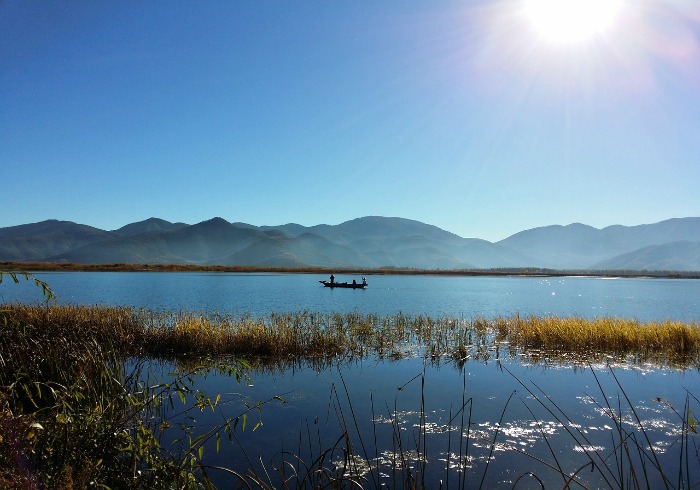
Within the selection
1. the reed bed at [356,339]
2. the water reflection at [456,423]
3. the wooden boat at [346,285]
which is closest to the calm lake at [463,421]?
the water reflection at [456,423]

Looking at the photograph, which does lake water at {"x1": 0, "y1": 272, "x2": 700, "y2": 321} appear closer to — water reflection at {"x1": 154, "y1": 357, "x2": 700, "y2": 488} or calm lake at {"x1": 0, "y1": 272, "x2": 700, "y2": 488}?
calm lake at {"x1": 0, "y1": 272, "x2": 700, "y2": 488}

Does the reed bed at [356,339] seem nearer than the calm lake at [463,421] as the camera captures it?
No

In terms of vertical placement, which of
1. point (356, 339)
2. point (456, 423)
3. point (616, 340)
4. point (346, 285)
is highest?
point (346, 285)

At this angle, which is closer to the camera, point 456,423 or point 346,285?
point 456,423

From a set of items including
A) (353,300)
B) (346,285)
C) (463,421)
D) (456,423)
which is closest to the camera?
(463,421)

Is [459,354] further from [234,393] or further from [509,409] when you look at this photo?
[234,393]

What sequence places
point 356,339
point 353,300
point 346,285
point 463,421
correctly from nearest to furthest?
1. point 463,421
2. point 356,339
3. point 353,300
4. point 346,285

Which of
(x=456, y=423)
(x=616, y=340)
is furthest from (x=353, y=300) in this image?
(x=456, y=423)

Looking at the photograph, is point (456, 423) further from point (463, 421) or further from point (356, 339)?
point (356, 339)

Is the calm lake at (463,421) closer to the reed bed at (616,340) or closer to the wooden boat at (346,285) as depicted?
the reed bed at (616,340)

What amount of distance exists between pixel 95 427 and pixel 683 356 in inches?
1066

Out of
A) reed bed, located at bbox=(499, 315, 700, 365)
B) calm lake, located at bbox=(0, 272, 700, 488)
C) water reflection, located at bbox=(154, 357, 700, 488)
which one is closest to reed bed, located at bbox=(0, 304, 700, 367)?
reed bed, located at bbox=(499, 315, 700, 365)

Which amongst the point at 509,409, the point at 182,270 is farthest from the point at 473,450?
the point at 182,270

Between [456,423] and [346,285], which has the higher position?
[346,285]
